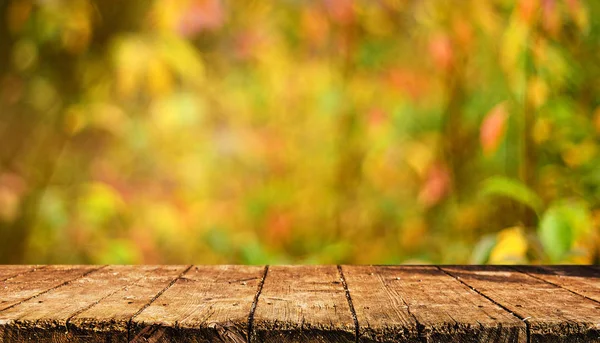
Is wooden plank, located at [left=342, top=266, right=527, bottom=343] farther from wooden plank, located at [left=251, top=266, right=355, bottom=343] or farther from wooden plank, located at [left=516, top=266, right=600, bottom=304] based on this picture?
wooden plank, located at [left=516, top=266, right=600, bottom=304]

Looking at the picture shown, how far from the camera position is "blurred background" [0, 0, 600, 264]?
2285 millimetres

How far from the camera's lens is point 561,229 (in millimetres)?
1484

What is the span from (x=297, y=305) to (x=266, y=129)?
2.07 m

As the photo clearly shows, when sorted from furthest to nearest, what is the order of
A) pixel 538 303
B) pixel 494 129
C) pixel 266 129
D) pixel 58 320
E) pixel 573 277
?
pixel 266 129 < pixel 494 129 < pixel 573 277 < pixel 538 303 < pixel 58 320

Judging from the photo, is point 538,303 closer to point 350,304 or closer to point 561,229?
point 350,304

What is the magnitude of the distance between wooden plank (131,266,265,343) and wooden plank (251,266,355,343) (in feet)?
0.06

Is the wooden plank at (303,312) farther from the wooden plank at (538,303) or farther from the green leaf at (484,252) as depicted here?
the green leaf at (484,252)

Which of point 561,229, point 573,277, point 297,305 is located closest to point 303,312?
point 297,305

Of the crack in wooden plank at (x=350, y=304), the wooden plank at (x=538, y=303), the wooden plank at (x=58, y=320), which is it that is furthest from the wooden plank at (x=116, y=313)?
the wooden plank at (x=538, y=303)

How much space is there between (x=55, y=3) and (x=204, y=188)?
928 mm

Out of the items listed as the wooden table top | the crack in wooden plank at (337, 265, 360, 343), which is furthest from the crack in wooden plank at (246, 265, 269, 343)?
the crack in wooden plank at (337, 265, 360, 343)

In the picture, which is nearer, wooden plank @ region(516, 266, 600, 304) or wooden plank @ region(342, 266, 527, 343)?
wooden plank @ region(342, 266, 527, 343)

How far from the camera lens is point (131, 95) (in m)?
2.84

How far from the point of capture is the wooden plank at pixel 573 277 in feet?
3.04
